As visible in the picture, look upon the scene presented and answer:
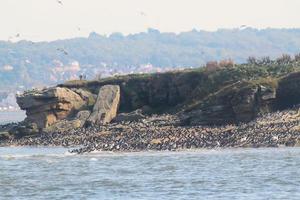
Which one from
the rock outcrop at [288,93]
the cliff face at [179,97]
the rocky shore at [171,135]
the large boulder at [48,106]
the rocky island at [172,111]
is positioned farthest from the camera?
the large boulder at [48,106]

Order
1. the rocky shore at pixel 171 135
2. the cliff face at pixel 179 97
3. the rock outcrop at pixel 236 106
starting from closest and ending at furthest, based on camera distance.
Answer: the rocky shore at pixel 171 135 → the rock outcrop at pixel 236 106 → the cliff face at pixel 179 97

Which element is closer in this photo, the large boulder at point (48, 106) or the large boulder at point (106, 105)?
the large boulder at point (106, 105)

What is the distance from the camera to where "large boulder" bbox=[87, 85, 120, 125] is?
105000mm

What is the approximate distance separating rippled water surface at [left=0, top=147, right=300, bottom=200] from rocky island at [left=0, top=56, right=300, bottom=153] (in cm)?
628

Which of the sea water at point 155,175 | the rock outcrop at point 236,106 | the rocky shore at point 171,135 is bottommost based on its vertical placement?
the sea water at point 155,175

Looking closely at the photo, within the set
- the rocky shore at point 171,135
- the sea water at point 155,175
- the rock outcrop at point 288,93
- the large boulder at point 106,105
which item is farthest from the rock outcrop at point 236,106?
the sea water at point 155,175

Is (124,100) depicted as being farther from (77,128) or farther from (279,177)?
(279,177)

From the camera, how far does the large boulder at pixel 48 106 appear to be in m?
108

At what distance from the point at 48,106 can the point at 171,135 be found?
2311 cm

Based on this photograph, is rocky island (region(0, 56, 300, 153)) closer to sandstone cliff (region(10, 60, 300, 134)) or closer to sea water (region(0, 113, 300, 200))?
sandstone cliff (region(10, 60, 300, 134))

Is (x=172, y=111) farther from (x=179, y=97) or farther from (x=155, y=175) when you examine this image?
(x=155, y=175)

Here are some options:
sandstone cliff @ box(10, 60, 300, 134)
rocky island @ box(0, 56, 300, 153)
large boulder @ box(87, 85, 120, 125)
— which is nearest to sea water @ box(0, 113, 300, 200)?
rocky island @ box(0, 56, 300, 153)

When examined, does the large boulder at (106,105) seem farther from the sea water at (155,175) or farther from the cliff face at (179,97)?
the sea water at (155,175)

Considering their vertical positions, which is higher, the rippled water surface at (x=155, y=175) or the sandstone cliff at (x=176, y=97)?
the sandstone cliff at (x=176, y=97)
